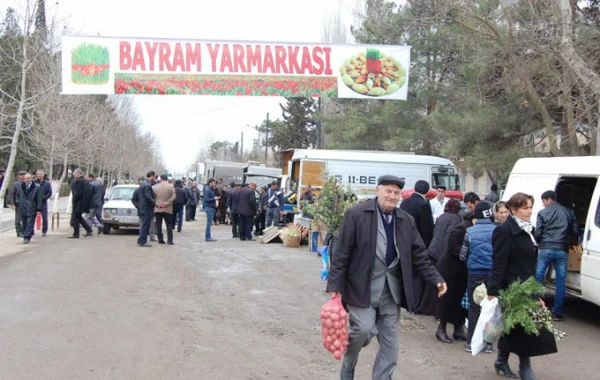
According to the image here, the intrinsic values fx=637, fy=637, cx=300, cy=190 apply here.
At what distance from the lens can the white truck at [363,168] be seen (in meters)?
20.6

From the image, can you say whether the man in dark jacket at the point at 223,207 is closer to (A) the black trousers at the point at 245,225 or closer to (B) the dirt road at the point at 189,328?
(A) the black trousers at the point at 245,225

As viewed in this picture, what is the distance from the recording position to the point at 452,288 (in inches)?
289

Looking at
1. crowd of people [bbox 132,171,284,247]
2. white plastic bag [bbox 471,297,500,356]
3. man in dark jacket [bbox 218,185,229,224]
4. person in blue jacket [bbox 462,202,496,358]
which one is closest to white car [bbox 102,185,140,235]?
crowd of people [bbox 132,171,284,247]

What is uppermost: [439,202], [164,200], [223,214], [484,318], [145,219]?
[439,202]

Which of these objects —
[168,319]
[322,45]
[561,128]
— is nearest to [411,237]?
[168,319]

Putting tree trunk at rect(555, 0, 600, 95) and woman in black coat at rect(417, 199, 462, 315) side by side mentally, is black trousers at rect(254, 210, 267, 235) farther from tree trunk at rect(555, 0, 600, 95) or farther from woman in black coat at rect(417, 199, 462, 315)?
woman in black coat at rect(417, 199, 462, 315)

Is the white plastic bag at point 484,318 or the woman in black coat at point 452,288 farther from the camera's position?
the woman in black coat at point 452,288

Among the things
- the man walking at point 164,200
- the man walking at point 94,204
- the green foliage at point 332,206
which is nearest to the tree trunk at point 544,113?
the green foliage at point 332,206

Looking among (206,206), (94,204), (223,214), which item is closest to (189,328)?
(206,206)

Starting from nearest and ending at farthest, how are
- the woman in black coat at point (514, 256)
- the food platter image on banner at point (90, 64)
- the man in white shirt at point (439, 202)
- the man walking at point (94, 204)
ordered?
the woman in black coat at point (514, 256) → the man in white shirt at point (439, 202) → the food platter image on banner at point (90, 64) → the man walking at point (94, 204)

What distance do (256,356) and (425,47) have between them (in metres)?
23.2

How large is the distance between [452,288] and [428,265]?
7.84ft

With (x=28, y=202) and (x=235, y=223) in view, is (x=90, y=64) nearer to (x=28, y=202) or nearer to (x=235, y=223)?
(x=28, y=202)

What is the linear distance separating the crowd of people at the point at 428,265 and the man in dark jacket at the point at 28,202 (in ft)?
35.7
